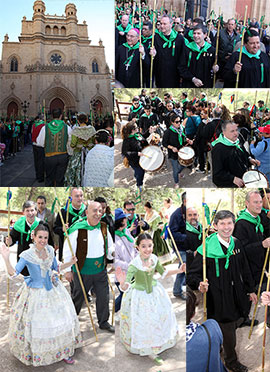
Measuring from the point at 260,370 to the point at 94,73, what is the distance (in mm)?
3001

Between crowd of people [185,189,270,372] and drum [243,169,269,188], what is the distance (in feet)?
0.21

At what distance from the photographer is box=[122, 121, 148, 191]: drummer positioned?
11.3 feet

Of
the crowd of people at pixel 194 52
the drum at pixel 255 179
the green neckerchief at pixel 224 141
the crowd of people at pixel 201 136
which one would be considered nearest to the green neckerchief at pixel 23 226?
the crowd of people at pixel 201 136

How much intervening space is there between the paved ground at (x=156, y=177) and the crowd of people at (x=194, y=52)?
2.23ft

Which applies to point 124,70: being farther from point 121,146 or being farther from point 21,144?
point 21,144

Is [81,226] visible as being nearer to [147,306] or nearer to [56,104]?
[147,306]

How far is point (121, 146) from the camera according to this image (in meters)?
3.50

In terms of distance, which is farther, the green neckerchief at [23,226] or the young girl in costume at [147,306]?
the green neckerchief at [23,226]

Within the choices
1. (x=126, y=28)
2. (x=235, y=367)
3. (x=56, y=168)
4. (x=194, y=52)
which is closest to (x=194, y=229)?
(x=235, y=367)

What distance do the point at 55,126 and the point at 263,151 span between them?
1.90 meters

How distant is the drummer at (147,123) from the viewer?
11.6ft

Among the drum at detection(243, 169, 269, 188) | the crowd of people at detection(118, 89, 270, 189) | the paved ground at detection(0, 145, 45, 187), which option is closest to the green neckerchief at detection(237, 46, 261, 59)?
the crowd of people at detection(118, 89, 270, 189)

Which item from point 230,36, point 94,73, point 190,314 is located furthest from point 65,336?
point 230,36

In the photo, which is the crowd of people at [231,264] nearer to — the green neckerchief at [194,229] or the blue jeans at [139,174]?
the green neckerchief at [194,229]
